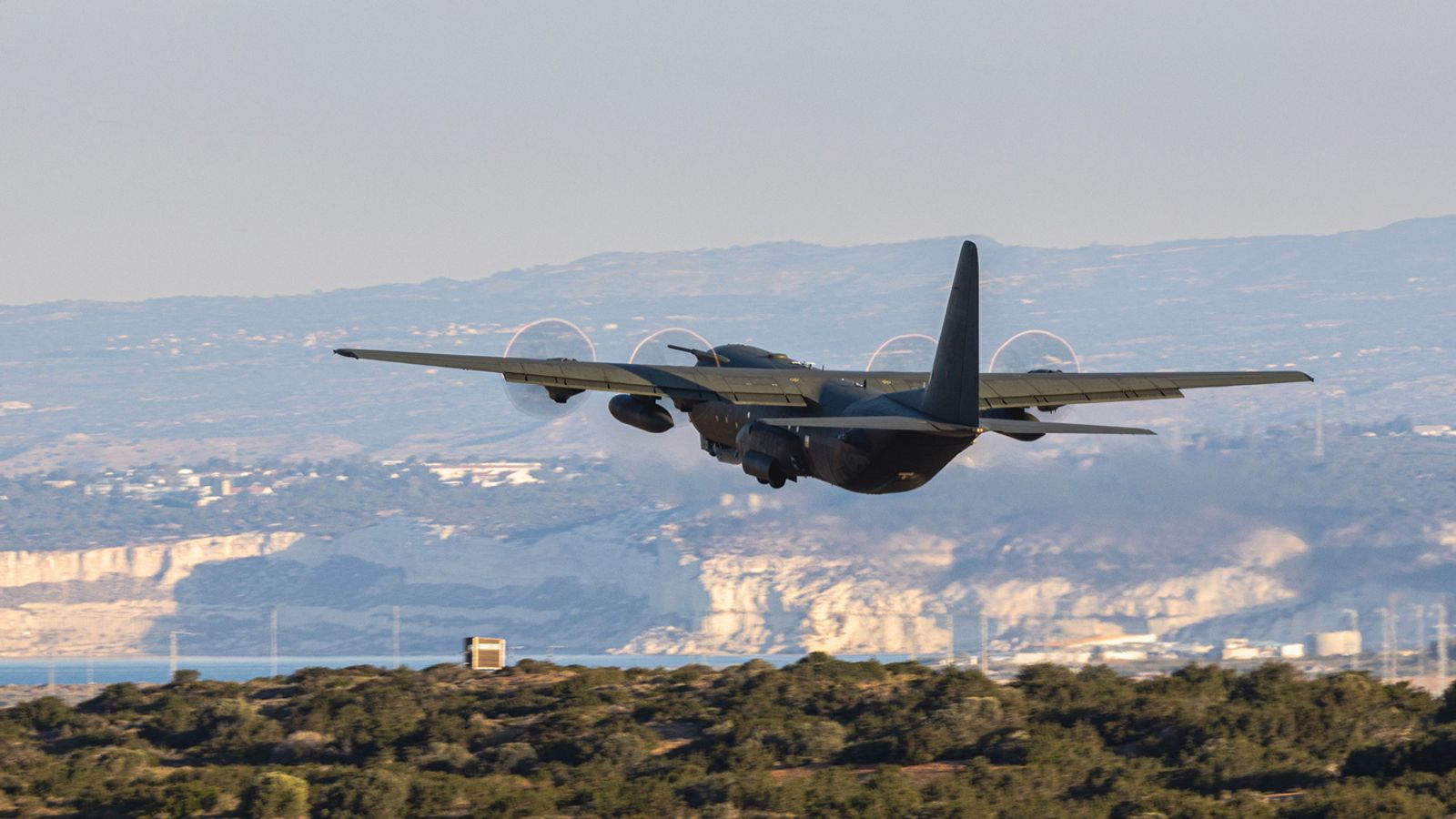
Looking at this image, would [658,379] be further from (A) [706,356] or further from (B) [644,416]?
(A) [706,356]

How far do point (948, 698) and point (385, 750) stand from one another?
22.9 metres

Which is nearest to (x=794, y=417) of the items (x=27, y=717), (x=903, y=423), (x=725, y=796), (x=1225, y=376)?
(x=903, y=423)

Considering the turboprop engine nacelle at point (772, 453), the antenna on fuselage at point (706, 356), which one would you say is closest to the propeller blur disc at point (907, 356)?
the antenna on fuselage at point (706, 356)

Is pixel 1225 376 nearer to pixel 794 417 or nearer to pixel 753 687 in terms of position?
pixel 794 417

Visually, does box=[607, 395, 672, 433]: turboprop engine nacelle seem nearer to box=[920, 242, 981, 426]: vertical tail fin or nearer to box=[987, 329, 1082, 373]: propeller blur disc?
box=[920, 242, 981, 426]: vertical tail fin

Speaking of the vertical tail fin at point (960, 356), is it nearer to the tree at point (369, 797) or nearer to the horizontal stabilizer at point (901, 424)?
the horizontal stabilizer at point (901, 424)

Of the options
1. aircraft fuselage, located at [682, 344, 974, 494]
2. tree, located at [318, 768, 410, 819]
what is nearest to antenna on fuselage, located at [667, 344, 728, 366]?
aircraft fuselage, located at [682, 344, 974, 494]

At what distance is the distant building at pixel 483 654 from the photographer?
107 meters

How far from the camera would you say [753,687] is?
3241 inches

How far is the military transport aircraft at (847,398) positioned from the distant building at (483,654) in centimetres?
3828

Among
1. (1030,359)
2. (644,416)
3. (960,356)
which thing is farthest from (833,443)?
(1030,359)

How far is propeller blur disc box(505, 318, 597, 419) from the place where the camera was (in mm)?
71000

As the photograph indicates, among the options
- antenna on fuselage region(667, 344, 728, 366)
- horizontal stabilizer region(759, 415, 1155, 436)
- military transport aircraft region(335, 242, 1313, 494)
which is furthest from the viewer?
antenna on fuselage region(667, 344, 728, 366)

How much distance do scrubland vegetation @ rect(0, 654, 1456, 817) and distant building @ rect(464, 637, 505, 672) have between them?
12.2 m
